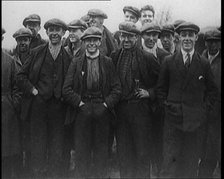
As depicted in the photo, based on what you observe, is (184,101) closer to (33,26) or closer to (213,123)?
(213,123)

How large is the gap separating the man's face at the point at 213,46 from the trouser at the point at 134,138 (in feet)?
4.04

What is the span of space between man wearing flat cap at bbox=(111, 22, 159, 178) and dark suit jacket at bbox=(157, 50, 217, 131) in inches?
7.0

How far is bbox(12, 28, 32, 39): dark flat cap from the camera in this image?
220 inches

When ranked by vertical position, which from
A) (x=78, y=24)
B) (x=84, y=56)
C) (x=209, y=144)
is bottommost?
(x=209, y=144)

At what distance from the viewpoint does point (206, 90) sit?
5535 millimetres

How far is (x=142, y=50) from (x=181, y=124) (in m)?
1.18

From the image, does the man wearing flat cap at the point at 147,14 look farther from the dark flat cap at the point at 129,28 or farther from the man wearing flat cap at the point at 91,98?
the man wearing flat cap at the point at 91,98

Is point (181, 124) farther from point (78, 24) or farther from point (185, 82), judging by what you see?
point (78, 24)

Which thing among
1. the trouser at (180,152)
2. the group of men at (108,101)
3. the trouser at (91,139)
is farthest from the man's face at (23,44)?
the trouser at (180,152)

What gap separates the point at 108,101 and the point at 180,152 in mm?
1244

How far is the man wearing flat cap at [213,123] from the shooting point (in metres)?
5.64

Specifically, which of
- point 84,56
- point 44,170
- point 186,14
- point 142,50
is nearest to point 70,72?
point 84,56

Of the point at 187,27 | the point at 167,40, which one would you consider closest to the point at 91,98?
the point at 167,40

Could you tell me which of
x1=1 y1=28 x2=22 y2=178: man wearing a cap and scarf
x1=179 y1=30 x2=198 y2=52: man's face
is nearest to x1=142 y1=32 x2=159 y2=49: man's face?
x1=179 y1=30 x2=198 y2=52: man's face
